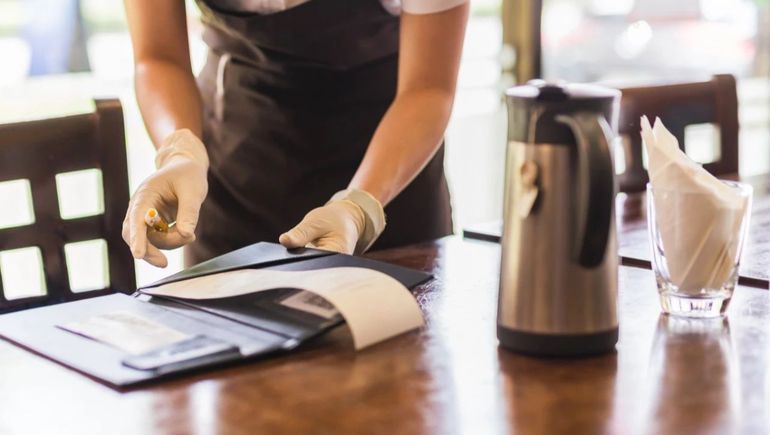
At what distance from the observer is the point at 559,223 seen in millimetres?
941

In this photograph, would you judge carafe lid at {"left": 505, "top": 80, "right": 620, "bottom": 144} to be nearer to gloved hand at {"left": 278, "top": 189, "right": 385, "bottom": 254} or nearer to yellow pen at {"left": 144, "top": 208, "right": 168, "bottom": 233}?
gloved hand at {"left": 278, "top": 189, "right": 385, "bottom": 254}

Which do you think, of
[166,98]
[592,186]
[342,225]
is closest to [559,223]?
[592,186]

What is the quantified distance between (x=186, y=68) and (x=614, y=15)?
2.63 metres

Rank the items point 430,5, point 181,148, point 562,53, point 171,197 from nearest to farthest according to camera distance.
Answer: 1. point 171,197
2. point 181,148
3. point 430,5
4. point 562,53

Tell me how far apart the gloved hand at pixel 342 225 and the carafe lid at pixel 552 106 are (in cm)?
40

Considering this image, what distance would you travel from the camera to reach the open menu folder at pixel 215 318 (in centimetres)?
96

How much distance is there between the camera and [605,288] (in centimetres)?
97

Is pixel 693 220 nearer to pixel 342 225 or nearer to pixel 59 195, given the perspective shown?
pixel 342 225

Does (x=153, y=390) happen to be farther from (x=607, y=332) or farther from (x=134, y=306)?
(x=607, y=332)

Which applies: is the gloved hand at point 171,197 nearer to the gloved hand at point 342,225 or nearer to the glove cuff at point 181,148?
the glove cuff at point 181,148

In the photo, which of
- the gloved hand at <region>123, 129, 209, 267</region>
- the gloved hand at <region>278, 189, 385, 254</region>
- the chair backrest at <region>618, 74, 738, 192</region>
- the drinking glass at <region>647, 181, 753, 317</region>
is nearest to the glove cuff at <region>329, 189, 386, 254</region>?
the gloved hand at <region>278, 189, 385, 254</region>

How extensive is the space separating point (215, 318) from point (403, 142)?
0.63 metres

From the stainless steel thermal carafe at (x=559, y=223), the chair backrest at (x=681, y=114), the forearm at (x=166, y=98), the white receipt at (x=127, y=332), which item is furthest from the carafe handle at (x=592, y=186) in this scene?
the chair backrest at (x=681, y=114)

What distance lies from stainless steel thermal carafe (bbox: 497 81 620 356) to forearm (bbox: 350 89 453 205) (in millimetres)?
595
